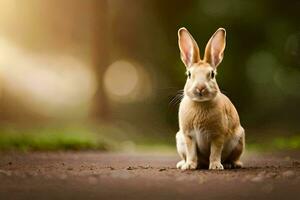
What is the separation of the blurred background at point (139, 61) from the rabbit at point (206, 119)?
10434 mm

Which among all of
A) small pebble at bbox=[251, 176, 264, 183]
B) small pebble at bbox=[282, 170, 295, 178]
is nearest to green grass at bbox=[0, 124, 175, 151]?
small pebble at bbox=[282, 170, 295, 178]

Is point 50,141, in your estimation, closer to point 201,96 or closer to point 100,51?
point 201,96

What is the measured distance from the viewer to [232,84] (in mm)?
23375

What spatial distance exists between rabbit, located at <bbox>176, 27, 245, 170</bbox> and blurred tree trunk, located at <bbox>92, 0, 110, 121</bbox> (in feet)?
46.6

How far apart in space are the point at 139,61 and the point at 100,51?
426 centimetres

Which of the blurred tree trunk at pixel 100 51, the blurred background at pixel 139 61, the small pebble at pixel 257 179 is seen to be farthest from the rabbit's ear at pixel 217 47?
the blurred tree trunk at pixel 100 51

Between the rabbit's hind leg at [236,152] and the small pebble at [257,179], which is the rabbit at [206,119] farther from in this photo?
the small pebble at [257,179]

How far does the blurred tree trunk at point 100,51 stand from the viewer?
22734 millimetres

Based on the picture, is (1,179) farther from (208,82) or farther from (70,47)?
(70,47)

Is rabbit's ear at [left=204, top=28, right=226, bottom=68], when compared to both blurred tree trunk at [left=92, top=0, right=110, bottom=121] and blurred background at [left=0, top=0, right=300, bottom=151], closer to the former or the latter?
blurred background at [left=0, top=0, right=300, bottom=151]

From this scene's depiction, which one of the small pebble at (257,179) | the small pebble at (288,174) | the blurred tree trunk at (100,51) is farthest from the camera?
the blurred tree trunk at (100,51)

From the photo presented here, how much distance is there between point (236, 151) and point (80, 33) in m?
20.2

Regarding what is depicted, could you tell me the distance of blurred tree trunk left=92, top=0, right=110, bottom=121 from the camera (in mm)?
22734

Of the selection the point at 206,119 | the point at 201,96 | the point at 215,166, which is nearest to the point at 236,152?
the point at 215,166
